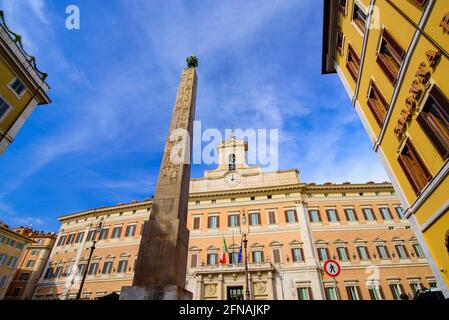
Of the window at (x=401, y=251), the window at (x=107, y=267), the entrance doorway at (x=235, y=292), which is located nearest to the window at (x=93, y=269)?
the window at (x=107, y=267)

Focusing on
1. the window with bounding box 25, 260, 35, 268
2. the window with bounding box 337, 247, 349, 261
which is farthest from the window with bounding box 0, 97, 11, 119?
the window with bounding box 25, 260, 35, 268

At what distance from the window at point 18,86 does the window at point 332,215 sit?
91.2 ft

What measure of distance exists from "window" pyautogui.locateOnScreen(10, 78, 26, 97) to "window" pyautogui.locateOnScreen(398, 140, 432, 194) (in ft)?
64.1

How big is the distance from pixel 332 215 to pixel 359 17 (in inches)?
787

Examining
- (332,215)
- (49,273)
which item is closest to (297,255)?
(332,215)

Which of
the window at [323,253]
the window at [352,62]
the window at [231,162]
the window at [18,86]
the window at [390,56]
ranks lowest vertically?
the window at [323,253]

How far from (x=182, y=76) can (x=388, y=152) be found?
918 cm

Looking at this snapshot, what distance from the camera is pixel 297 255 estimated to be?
22203 mm

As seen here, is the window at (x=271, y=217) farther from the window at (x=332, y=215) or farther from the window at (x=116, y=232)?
the window at (x=116, y=232)

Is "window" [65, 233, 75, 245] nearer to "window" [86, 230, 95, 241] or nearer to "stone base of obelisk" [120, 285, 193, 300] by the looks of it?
"window" [86, 230, 95, 241]

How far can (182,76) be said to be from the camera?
33.3 feet

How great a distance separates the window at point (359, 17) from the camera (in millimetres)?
9637
